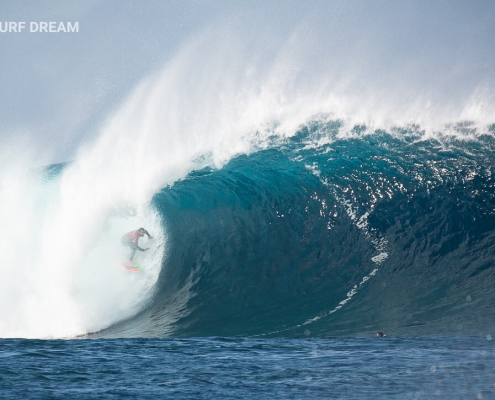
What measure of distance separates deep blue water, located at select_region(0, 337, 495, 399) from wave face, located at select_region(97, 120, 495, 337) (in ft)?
4.23

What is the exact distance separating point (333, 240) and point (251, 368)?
19.7ft

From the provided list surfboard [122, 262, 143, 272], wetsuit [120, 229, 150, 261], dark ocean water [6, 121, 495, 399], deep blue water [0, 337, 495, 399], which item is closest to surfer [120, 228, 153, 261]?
wetsuit [120, 229, 150, 261]

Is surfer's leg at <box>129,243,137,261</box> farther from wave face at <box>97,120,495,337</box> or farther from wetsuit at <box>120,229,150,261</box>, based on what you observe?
wave face at <box>97,120,495,337</box>

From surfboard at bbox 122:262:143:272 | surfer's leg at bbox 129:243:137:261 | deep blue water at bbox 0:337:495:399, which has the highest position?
surfer's leg at bbox 129:243:137:261

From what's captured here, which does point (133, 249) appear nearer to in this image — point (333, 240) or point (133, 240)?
point (133, 240)

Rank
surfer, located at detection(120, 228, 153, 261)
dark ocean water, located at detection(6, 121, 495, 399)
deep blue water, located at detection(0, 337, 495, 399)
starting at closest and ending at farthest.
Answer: deep blue water, located at detection(0, 337, 495, 399) < dark ocean water, located at detection(6, 121, 495, 399) < surfer, located at detection(120, 228, 153, 261)

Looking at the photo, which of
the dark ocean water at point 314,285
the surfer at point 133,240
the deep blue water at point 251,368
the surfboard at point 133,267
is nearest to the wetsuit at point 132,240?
the surfer at point 133,240

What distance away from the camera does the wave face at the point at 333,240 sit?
30.7 ft

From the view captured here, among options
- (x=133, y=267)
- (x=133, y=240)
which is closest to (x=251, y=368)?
(x=133, y=267)

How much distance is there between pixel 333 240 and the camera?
1187cm

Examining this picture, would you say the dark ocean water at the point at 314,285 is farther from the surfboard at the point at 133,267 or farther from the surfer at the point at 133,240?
the surfer at the point at 133,240

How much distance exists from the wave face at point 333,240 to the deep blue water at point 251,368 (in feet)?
4.23

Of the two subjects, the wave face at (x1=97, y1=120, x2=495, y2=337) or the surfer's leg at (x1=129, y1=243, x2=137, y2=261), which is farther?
the surfer's leg at (x1=129, y1=243, x2=137, y2=261)

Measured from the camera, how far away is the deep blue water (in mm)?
5246
